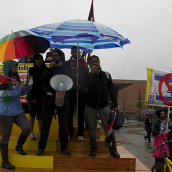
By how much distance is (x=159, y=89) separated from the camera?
4117 mm

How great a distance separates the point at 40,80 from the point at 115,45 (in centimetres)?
191

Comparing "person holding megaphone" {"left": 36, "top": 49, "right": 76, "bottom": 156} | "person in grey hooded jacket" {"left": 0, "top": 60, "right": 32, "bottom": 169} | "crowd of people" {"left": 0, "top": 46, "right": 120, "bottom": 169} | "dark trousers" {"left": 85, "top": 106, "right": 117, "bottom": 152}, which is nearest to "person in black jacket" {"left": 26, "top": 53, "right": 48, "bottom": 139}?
"crowd of people" {"left": 0, "top": 46, "right": 120, "bottom": 169}

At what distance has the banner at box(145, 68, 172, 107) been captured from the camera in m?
4.08

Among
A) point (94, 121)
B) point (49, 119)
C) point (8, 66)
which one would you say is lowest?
point (94, 121)

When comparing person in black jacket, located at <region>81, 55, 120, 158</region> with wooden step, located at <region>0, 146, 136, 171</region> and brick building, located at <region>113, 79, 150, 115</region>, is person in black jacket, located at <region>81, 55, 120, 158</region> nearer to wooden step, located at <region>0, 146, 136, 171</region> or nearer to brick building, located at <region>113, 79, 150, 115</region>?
wooden step, located at <region>0, 146, 136, 171</region>

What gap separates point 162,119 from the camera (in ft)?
14.8

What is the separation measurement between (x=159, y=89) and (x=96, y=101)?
1438mm

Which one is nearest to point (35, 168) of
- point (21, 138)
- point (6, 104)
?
point (21, 138)

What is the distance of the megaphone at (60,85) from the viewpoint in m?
3.36

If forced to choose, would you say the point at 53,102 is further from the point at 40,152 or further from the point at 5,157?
the point at 5,157

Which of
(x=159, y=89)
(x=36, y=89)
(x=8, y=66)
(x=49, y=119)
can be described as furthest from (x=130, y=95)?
(x=8, y=66)

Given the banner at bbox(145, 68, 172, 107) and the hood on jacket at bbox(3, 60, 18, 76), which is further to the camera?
the banner at bbox(145, 68, 172, 107)

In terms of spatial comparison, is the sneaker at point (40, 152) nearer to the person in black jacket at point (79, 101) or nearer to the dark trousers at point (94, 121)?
the person in black jacket at point (79, 101)

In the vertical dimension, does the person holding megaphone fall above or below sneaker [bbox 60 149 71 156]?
above
